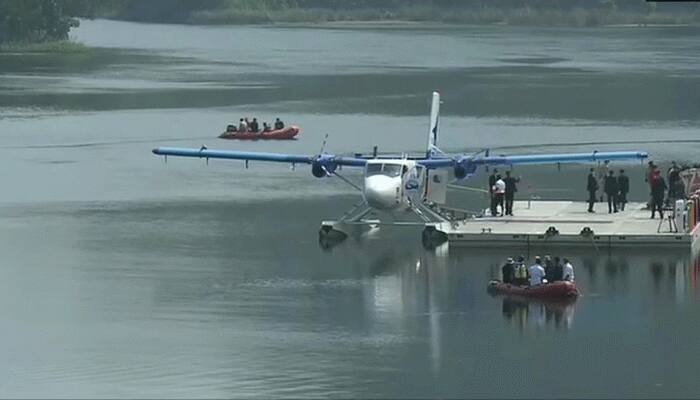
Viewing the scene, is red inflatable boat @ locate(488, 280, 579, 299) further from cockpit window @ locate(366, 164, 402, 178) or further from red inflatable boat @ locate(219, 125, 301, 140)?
red inflatable boat @ locate(219, 125, 301, 140)

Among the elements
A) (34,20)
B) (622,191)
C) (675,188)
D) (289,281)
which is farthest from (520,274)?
(34,20)

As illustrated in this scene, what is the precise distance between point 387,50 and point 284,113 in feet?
224

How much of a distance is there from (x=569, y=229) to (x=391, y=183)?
4.72m

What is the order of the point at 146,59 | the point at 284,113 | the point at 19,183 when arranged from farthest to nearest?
the point at 146,59 → the point at 284,113 → the point at 19,183

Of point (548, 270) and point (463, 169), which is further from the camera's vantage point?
point (463, 169)

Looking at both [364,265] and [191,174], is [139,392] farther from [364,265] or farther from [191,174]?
[191,174]

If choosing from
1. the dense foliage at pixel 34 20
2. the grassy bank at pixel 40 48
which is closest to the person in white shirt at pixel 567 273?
the dense foliage at pixel 34 20

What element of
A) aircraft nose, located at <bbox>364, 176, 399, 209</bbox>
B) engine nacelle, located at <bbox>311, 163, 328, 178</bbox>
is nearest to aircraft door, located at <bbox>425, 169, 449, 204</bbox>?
aircraft nose, located at <bbox>364, 176, 399, 209</bbox>

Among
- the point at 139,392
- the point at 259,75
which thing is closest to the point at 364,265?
the point at 139,392

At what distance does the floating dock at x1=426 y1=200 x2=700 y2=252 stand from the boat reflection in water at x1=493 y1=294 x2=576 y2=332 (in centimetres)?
529

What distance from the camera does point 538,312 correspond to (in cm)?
4678

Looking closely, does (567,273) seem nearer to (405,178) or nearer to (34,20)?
(405,178)

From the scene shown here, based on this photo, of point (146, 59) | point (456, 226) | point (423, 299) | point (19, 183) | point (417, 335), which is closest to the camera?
point (417, 335)

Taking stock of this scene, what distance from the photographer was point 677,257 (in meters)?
52.8
